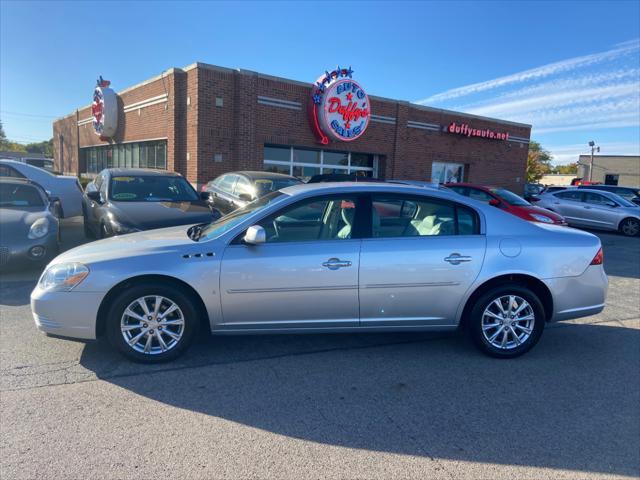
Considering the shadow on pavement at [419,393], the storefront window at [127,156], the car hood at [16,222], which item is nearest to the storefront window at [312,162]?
the storefront window at [127,156]

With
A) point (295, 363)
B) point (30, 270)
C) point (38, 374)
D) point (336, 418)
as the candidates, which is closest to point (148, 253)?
point (38, 374)

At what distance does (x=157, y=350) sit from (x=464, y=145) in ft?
67.3

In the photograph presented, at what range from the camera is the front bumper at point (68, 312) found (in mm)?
3559

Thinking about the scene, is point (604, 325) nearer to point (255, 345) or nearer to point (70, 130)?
point (255, 345)

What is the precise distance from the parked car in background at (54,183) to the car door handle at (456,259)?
9751 millimetres

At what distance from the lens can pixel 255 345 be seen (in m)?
4.26

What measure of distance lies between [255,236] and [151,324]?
116cm

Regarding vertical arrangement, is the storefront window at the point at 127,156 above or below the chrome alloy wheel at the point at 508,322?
above

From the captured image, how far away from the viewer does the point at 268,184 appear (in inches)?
372

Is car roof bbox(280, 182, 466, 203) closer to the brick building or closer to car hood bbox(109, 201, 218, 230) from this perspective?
car hood bbox(109, 201, 218, 230)

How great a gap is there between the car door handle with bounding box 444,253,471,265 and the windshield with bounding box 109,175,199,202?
18.0 ft

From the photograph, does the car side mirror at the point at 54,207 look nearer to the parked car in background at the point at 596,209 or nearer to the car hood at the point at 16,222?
the car hood at the point at 16,222

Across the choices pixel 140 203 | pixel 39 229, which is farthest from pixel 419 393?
pixel 39 229

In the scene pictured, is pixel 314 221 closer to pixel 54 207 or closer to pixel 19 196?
pixel 54 207
